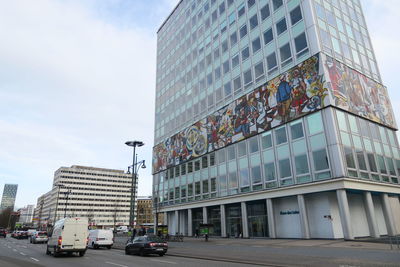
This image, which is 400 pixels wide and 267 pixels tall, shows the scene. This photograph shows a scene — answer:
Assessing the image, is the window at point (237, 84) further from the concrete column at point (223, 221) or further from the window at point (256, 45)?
the concrete column at point (223, 221)

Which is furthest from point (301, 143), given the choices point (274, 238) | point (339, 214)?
point (274, 238)

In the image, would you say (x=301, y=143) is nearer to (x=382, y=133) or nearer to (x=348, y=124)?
(x=348, y=124)

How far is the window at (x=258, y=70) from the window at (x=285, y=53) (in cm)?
321

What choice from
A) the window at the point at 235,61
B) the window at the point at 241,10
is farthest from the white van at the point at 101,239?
the window at the point at 241,10

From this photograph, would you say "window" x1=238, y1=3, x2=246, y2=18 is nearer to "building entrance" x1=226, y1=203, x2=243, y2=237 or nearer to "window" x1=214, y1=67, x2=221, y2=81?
"window" x1=214, y1=67, x2=221, y2=81

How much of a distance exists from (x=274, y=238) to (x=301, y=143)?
10.7 meters

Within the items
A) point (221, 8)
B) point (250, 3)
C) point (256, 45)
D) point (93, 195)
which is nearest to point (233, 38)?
point (250, 3)

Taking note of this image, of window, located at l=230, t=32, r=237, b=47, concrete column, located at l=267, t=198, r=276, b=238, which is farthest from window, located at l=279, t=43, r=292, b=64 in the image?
concrete column, located at l=267, t=198, r=276, b=238

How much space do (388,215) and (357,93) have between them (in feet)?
43.5

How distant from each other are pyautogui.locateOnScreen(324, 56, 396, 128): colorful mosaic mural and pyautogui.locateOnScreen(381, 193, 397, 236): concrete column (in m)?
8.84

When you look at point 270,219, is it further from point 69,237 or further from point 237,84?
point 69,237

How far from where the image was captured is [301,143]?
3009 cm

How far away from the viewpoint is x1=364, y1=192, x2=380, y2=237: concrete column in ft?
90.2

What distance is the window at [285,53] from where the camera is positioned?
110 feet
